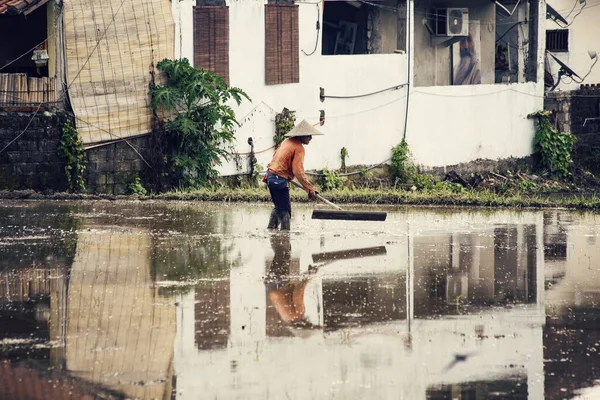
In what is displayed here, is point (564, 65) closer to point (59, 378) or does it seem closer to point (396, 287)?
point (396, 287)

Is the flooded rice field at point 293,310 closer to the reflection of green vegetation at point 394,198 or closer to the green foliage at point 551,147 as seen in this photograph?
the reflection of green vegetation at point 394,198

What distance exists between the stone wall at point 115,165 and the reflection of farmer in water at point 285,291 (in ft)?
21.7

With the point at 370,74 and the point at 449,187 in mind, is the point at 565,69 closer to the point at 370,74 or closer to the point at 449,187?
the point at 449,187

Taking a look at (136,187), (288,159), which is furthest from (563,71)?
(288,159)

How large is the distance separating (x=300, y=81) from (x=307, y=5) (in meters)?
1.58

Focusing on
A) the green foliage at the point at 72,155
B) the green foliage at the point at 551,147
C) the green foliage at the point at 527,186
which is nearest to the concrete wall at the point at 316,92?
the green foliage at the point at 72,155

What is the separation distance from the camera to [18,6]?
1705 cm

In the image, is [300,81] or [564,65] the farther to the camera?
[564,65]

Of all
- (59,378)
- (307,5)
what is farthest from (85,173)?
(59,378)

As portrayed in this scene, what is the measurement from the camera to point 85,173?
18500 mm

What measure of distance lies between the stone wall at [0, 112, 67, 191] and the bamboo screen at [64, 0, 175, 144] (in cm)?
57

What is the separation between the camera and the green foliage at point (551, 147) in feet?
83.5

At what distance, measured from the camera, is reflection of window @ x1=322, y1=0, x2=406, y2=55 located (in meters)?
23.3

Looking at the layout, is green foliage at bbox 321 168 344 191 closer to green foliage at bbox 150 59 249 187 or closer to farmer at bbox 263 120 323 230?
green foliage at bbox 150 59 249 187
